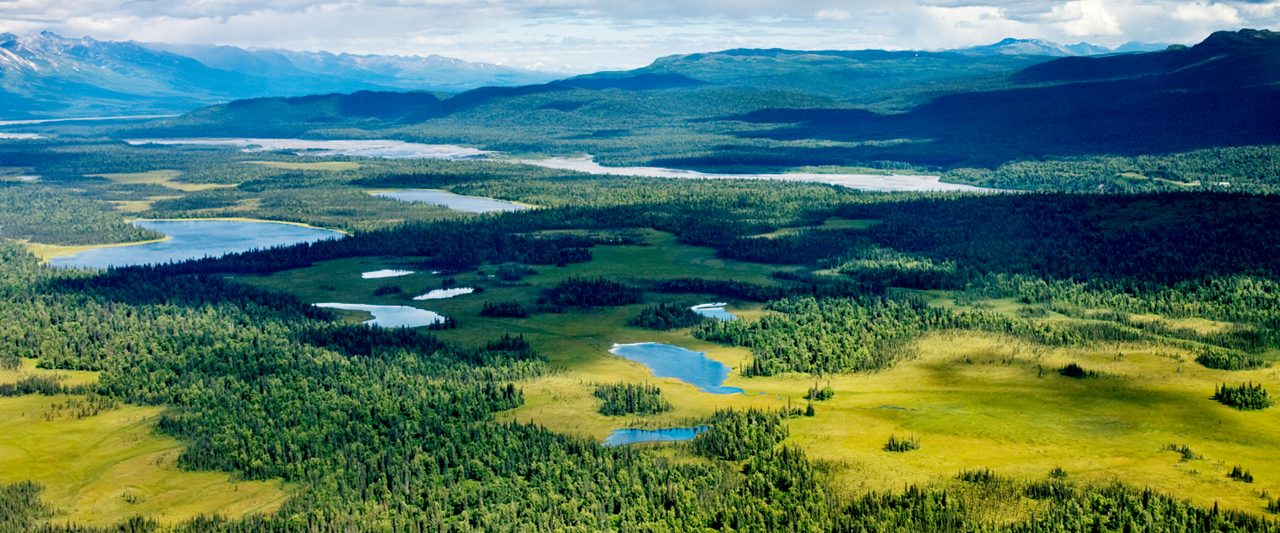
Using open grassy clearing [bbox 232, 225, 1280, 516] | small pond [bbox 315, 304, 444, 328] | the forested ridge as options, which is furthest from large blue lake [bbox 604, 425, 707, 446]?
small pond [bbox 315, 304, 444, 328]

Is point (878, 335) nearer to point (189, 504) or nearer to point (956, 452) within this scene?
point (956, 452)

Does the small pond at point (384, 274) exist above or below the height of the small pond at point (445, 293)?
below

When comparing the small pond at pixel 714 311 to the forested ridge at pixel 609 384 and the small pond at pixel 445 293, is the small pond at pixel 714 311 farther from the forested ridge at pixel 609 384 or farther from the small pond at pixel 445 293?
the small pond at pixel 445 293

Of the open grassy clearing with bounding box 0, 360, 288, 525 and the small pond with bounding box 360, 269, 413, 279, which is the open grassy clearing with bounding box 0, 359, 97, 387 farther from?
the small pond with bounding box 360, 269, 413, 279

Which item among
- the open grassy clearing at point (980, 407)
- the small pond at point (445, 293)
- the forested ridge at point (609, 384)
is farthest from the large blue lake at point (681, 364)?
the small pond at point (445, 293)

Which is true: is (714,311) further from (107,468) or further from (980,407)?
(107,468)

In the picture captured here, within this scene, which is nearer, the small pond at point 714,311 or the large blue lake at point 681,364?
the large blue lake at point 681,364
